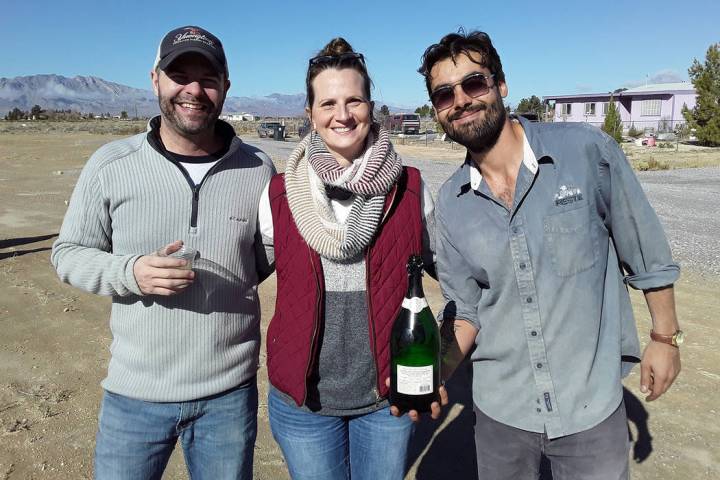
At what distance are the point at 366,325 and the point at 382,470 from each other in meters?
0.59

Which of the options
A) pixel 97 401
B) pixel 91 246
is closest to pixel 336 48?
pixel 91 246

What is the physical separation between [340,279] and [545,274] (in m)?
0.77

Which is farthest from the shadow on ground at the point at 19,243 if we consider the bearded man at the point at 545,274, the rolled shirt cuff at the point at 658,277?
the rolled shirt cuff at the point at 658,277

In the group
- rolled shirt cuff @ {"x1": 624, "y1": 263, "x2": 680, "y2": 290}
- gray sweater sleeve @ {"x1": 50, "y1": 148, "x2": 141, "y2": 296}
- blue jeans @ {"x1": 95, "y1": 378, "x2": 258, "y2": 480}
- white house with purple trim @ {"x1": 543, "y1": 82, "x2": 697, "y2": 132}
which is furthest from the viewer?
white house with purple trim @ {"x1": 543, "y1": 82, "x2": 697, "y2": 132}

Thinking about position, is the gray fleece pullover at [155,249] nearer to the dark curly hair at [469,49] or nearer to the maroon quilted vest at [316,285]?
the maroon quilted vest at [316,285]

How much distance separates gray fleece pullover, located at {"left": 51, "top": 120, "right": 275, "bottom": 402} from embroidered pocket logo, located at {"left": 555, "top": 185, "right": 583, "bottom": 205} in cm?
128

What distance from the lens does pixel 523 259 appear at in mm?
2166

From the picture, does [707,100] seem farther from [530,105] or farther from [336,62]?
[336,62]

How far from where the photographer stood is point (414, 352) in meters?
2.19

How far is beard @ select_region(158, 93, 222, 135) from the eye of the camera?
92.3 inches

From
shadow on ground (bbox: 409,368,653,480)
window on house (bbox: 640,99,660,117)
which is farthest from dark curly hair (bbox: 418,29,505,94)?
window on house (bbox: 640,99,660,117)

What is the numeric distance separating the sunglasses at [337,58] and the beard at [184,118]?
47 cm

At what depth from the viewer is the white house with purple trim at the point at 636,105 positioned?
4894 centimetres

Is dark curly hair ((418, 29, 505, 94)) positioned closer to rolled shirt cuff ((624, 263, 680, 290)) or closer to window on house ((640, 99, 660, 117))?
rolled shirt cuff ((624, 263, 680, 290))
